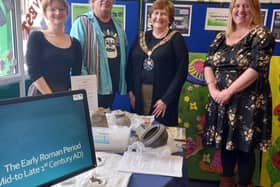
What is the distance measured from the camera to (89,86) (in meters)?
1.81

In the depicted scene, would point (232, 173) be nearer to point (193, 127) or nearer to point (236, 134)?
point (236, 134)

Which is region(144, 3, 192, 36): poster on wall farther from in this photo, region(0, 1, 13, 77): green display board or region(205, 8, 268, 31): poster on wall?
region(0, 1, 13, 77): green display board

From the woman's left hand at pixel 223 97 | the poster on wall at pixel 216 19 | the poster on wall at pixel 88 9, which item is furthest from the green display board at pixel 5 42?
the woman's left hand at pixel 223 97

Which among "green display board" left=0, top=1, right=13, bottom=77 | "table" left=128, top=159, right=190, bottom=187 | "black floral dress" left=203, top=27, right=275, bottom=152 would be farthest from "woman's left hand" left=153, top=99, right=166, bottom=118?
"green display board" left=0, top=1, right=13, bottom=77

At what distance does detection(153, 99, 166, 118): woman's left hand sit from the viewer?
2244mm

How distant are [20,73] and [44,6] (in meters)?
0.91

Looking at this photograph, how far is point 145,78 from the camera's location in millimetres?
2275

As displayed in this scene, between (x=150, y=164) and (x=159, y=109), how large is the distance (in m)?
0.95

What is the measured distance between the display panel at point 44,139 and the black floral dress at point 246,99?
46.5 inches

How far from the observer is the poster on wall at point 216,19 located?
254 cm

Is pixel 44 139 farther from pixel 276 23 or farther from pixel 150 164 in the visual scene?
pixel 276 23

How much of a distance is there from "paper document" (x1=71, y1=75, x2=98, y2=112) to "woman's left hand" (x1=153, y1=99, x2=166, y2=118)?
1.81ft

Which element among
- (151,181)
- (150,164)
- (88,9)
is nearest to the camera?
(151,181)

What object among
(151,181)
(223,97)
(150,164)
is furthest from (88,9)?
(151,181)
